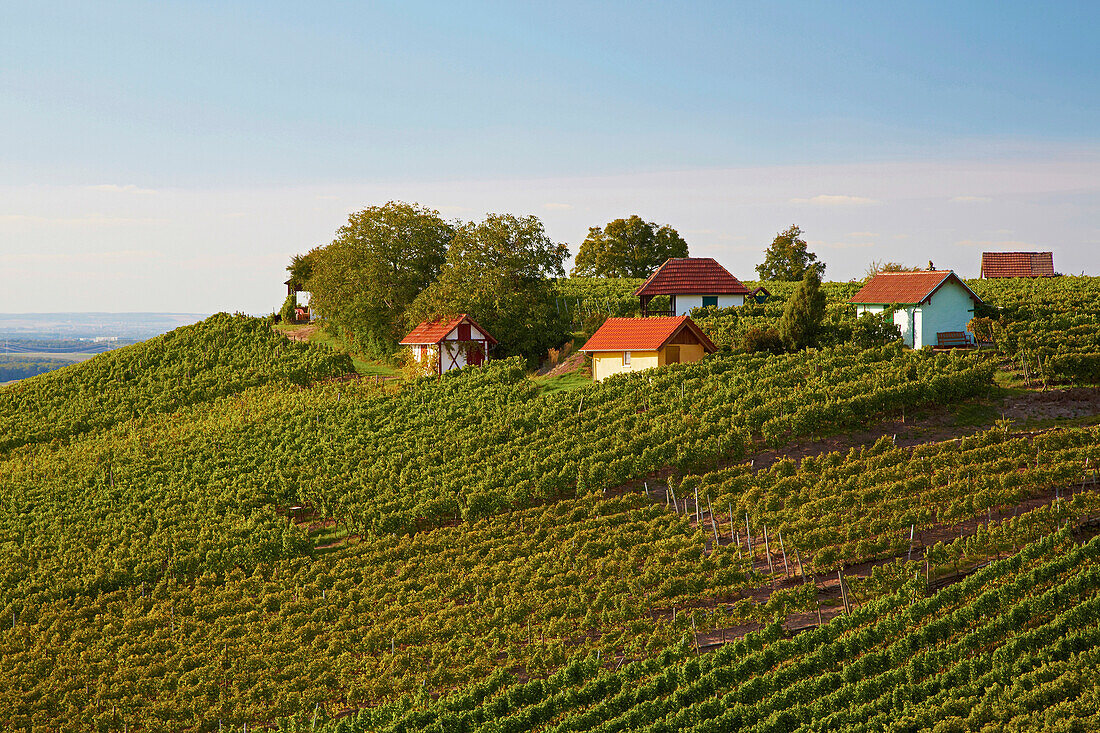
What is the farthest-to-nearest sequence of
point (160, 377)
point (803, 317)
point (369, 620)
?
point (160, 377) → point (803, 317) → point (369, 620)

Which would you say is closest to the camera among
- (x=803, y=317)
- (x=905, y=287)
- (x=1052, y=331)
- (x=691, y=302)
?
(x=1052, y=331)

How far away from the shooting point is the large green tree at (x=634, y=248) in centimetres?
8069

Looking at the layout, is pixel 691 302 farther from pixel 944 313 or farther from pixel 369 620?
pixel 369 620

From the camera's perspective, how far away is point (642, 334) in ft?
138

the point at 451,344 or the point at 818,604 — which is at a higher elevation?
the point at 451,344

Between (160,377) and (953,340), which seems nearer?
(953,340)

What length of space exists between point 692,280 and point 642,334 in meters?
13.0

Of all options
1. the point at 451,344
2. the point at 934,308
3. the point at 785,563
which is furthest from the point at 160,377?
the point at 934,308

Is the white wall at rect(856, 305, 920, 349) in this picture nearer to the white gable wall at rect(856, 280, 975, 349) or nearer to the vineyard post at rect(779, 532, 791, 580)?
the white gable wall at rect(856, 280, 975, 349)

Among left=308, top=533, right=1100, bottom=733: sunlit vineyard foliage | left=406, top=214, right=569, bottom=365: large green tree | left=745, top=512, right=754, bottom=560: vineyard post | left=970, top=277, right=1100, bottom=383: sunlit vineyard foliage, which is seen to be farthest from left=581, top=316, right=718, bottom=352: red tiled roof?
left=308, top=533, right=1100, bottom=733: sunlit vineyard foliage

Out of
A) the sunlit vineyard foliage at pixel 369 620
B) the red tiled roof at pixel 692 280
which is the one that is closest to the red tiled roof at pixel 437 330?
the red tiled roof at pixel 692 280

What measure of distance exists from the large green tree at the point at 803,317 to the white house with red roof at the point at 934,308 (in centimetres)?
247

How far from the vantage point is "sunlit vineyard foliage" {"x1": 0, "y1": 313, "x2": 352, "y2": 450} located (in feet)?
168

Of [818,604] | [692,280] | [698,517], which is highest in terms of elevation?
[692,280]
